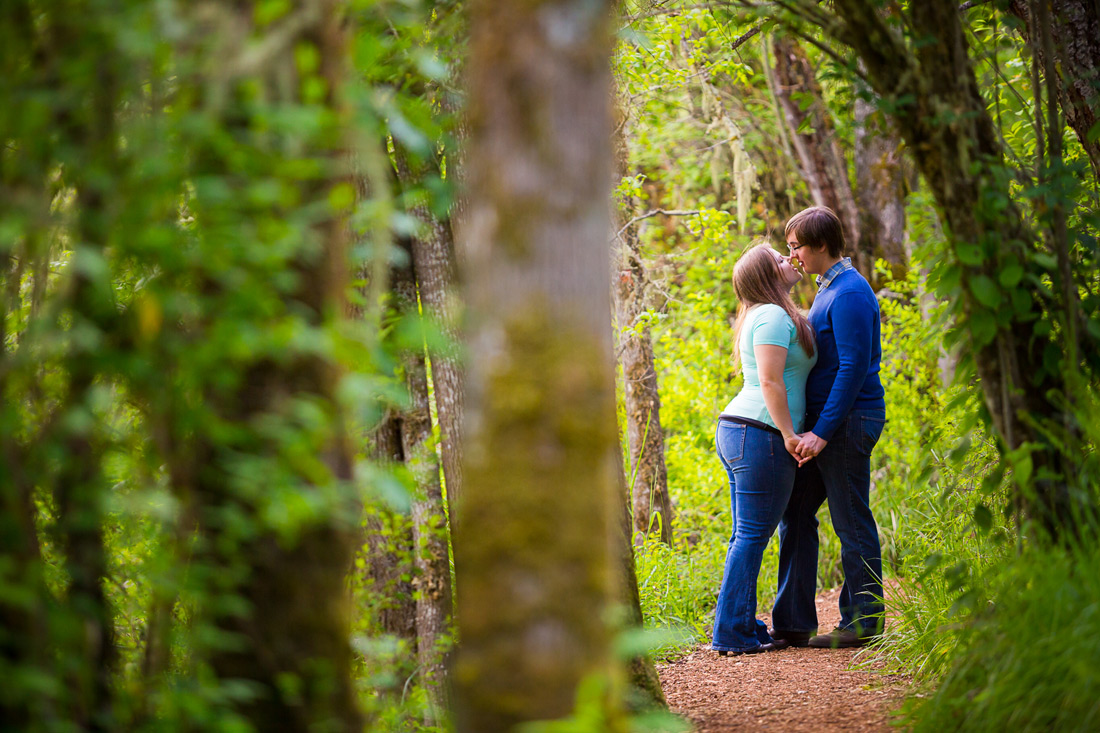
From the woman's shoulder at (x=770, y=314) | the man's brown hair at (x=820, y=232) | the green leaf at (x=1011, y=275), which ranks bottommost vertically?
the green leaf at (x=1011, y=275)

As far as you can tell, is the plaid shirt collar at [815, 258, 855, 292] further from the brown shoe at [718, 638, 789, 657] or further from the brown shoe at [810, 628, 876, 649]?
the brown shoe at [718, 638, 789, 657]

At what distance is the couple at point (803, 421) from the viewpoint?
4.08 metres

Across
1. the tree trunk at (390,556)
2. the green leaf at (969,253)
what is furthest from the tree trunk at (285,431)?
the green leaf at (969,253)

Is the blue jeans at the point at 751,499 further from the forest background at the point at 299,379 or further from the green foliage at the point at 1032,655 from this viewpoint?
the forest background at the point at 299,379

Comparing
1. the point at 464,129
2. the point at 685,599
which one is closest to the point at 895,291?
the point at 685,599

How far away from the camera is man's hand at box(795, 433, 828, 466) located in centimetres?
405

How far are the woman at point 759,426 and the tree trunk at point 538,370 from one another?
8.82ft

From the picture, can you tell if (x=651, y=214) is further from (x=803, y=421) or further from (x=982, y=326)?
(x=982, y=326)

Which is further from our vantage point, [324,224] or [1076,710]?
[1076,710]

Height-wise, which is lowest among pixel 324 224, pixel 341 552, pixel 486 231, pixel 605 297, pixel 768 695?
pixel 768 695

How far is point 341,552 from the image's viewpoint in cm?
185

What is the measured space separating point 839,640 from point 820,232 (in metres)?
2.06

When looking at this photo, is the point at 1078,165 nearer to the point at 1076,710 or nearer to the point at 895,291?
the point at 1076,710

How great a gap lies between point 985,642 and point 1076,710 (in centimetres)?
40
